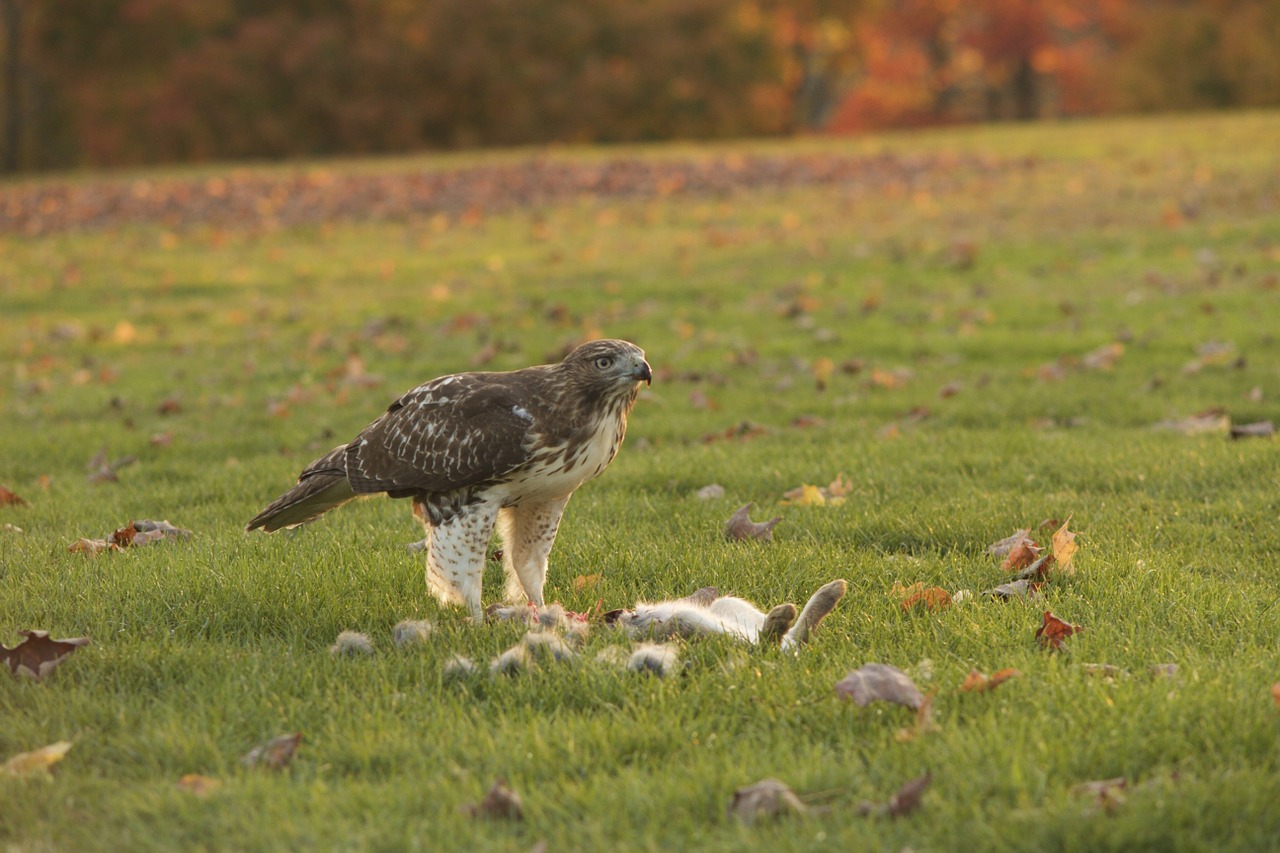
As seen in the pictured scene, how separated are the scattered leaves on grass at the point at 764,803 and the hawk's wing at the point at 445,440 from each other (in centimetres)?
174

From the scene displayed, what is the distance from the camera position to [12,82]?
40.2 meters

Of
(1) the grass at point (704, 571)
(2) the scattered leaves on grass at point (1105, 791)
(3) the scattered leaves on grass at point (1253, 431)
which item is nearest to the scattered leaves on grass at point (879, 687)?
→ (1) the grass at point (704, 571)

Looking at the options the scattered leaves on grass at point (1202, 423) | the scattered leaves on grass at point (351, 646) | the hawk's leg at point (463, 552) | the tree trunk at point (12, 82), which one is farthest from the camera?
the tree trunk at point (12, 82)

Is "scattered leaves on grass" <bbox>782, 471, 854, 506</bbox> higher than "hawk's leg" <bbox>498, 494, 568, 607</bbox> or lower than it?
lower

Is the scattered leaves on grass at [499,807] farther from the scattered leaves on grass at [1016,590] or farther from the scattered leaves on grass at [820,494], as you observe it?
the scattered leaves on grass at [820,494]

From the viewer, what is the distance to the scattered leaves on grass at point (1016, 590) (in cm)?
526

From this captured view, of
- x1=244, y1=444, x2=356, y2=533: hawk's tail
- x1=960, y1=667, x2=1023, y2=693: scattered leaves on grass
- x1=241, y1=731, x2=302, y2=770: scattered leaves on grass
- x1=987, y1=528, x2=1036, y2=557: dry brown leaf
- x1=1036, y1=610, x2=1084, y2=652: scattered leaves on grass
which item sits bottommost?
x1=987, y1=528, x2=1036, y2=557: dry brown leaf

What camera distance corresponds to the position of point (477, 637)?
197 inches

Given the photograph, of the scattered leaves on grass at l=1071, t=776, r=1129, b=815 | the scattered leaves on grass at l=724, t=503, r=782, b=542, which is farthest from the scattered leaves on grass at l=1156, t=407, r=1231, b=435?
→ the scattered leaves on grass at l=1071, t=776, r=1129, b=815

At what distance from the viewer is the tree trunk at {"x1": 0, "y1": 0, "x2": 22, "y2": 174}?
1540 inches

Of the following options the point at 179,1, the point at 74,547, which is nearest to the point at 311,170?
the point at 179,1

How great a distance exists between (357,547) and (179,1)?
37.7 meters

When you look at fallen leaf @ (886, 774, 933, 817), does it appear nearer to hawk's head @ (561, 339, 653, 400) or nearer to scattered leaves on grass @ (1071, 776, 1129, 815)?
scattered leaves on grass @ (1071, 776, 1129, 815)

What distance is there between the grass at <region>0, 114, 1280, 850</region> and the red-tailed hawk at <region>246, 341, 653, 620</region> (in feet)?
0.89
